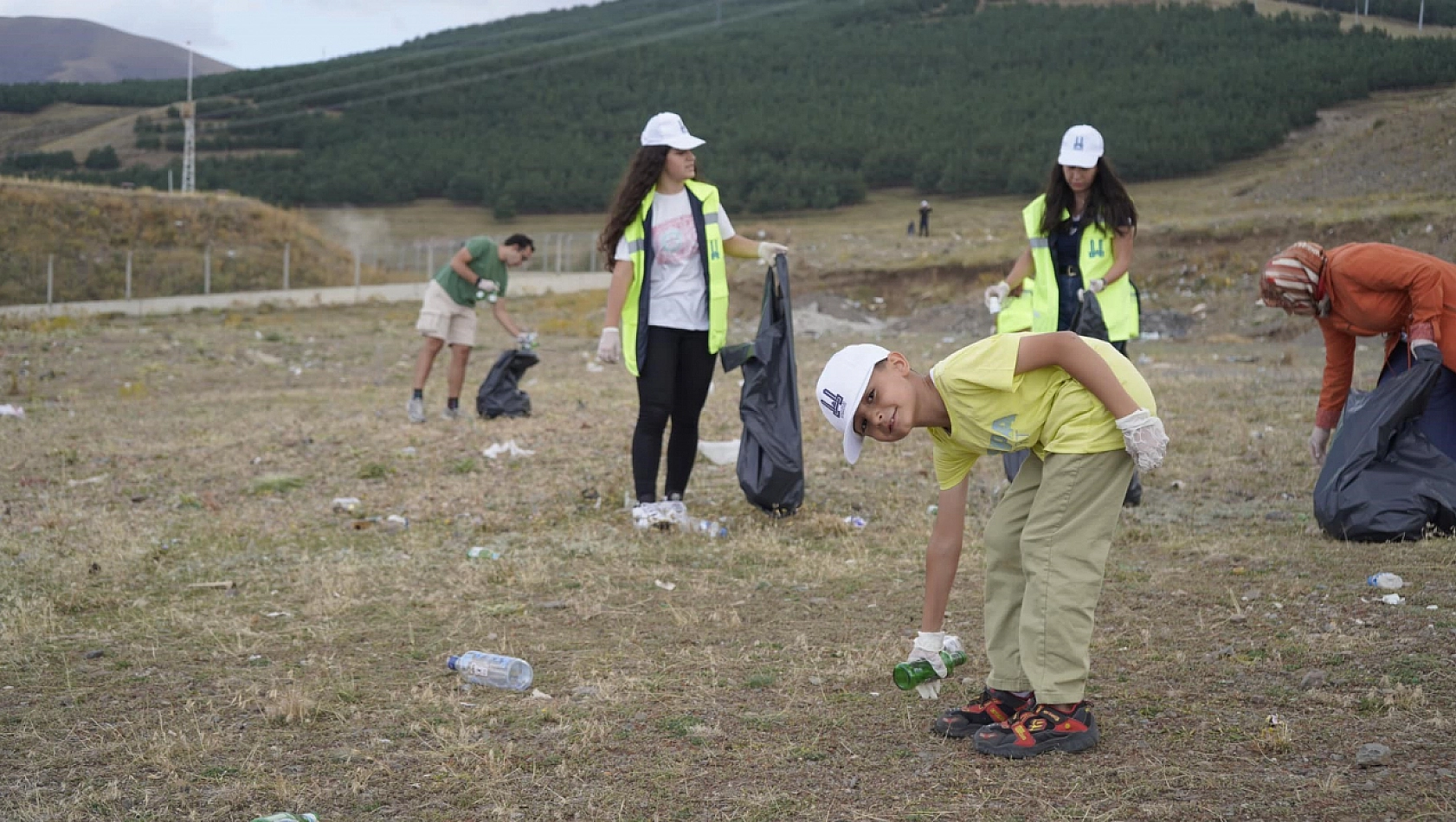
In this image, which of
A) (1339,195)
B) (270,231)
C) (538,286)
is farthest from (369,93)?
(1339,195)

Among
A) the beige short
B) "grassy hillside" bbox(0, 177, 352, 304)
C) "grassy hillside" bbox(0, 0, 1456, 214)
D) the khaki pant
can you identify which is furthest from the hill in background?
the khaki pant

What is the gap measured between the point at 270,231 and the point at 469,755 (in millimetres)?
39817

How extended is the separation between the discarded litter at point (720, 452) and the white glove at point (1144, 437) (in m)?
4.77

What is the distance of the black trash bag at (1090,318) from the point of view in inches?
236

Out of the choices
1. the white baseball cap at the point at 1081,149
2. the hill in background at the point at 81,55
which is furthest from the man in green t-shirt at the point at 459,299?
the hill in background at the point at 81,55

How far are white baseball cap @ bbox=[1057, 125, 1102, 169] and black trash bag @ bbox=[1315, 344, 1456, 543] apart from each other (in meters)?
1.53

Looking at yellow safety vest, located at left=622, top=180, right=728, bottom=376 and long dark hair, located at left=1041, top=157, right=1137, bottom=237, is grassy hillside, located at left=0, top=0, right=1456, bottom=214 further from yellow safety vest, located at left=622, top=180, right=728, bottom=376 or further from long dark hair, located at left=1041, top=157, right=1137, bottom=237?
yellow safety vest, located at left=622, top=180, right=728, bottom=376

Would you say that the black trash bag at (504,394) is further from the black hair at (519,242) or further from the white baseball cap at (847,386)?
the white baseball cap at (847,386)

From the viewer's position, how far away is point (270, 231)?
1593 inches

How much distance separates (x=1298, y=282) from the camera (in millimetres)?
5000

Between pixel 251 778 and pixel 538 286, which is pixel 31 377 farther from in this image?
pixel 538 286

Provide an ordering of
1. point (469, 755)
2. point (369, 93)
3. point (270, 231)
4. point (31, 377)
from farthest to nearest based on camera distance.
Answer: point (369, 93)
point (270, 231)
point (31, 377)
point (469, 755)

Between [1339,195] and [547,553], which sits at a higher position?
[1339,195]

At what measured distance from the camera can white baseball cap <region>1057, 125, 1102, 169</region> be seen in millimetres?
5871
